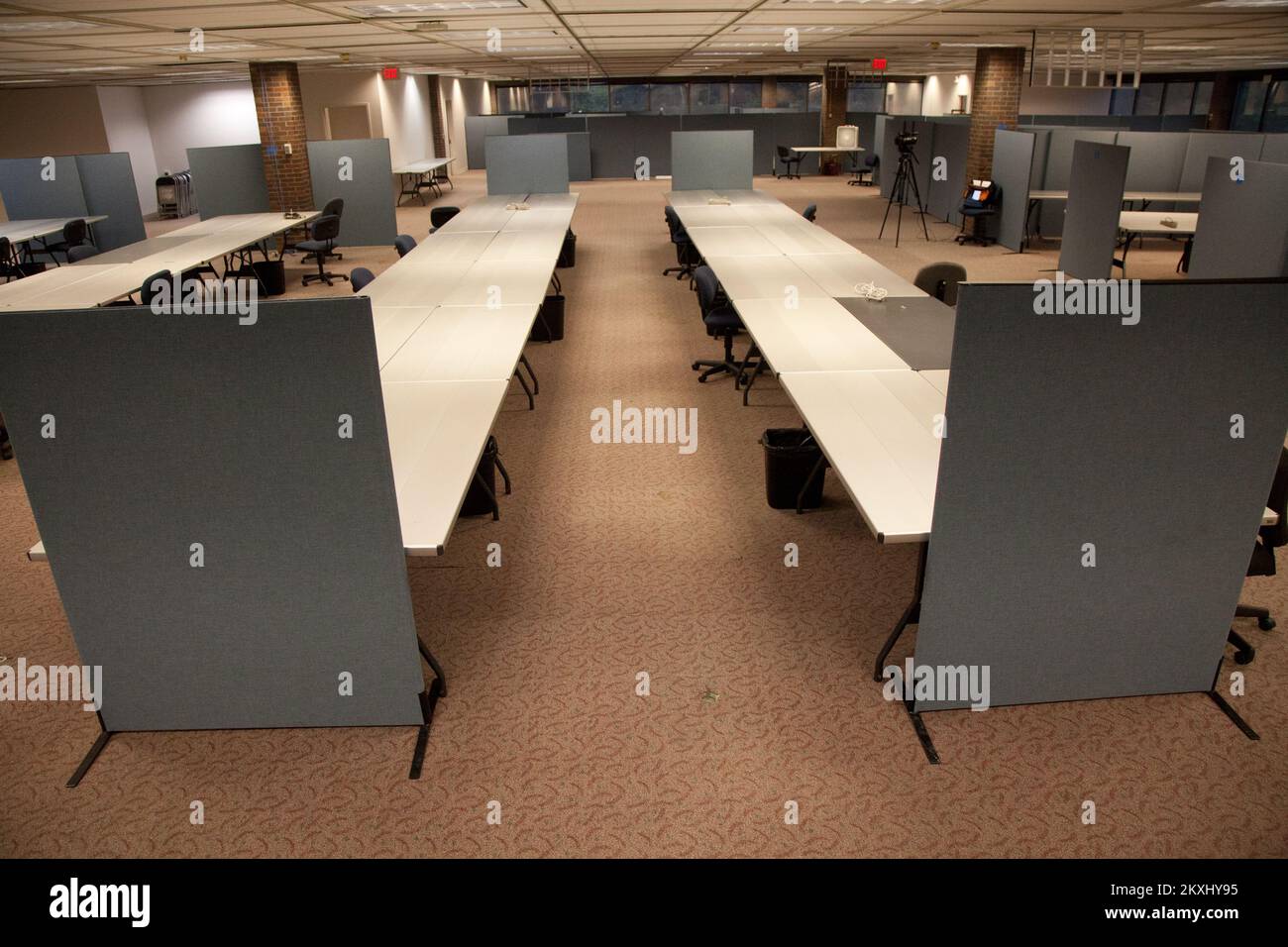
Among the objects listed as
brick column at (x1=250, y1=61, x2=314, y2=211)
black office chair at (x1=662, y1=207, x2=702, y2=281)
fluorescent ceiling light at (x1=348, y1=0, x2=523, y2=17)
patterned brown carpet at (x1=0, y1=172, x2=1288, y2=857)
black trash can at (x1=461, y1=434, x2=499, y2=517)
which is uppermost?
fluorescent ceiling light at (x1=348, y1=0, x2=523, y2=17)

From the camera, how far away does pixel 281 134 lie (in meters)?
10.4

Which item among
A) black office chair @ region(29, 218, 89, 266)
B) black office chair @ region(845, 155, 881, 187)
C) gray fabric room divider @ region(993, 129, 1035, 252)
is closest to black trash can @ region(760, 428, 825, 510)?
gray fabric room divider @ region(993, 129, 1035, 252)

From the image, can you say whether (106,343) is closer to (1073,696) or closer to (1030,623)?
(1030,623)

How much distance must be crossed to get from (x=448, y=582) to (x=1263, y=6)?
19.8 feet

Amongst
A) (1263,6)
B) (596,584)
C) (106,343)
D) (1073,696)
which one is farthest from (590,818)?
(1263,6)

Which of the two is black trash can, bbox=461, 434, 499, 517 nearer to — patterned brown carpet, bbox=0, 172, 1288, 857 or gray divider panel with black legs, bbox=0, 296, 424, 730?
patterned brown carpet, bbox=0, 172, 1288, 857

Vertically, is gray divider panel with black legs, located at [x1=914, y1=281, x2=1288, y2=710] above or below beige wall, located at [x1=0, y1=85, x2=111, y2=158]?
below

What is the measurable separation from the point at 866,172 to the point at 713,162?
868cm

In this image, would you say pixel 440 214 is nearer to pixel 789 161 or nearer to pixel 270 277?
pixel 270 277

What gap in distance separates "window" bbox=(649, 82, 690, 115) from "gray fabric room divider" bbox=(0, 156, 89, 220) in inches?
640

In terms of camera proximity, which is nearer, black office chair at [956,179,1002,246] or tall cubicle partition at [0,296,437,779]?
tall cubicle partition at [0,296,437,779]

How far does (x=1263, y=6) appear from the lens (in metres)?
5.38

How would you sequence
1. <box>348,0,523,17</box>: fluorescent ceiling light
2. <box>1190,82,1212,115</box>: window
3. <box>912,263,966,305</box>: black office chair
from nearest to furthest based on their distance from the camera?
<box>348,0,523,17</box>: fluorescent ceiling light → <box>912,263,966,305</box>: black office chair → <box>1190,82,1212,115</box>: window

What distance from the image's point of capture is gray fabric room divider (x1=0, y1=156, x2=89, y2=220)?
9.52 metres
